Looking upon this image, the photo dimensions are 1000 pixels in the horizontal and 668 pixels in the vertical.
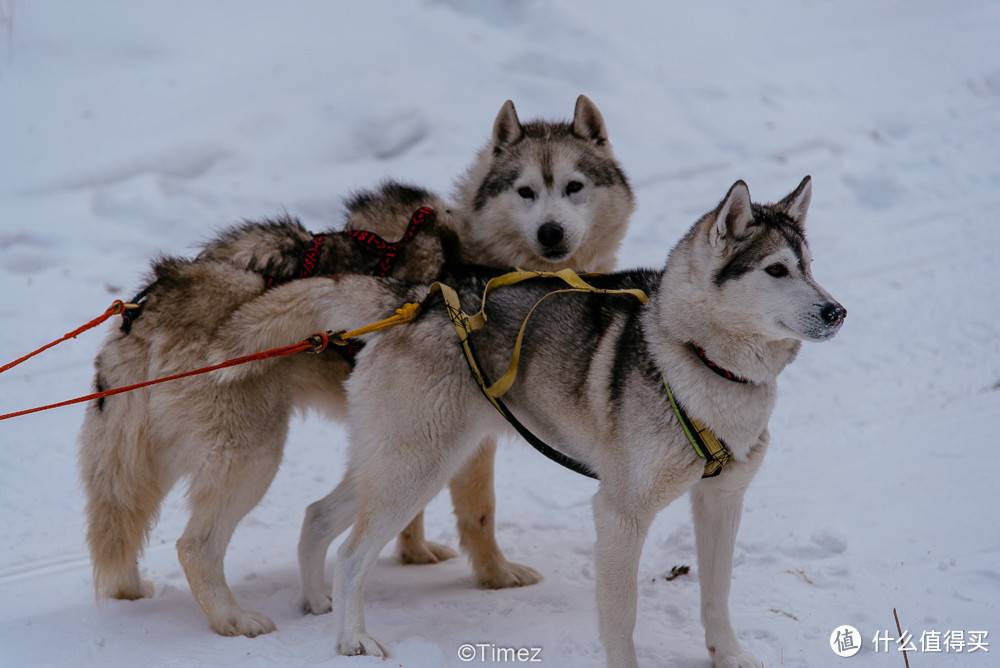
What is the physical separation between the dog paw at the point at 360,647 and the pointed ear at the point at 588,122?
110 inches

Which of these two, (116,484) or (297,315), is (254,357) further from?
(116,484)

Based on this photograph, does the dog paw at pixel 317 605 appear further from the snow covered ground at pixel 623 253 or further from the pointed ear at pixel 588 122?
the pointed ear at pixel 588 122

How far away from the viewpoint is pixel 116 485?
12.1 feet

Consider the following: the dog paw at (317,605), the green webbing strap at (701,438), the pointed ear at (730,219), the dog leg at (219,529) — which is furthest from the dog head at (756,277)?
the dog paw at (317,605)

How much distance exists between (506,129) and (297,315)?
165cm

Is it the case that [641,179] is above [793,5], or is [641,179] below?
below

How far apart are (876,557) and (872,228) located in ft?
17.3

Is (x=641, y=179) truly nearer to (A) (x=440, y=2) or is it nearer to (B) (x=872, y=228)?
(B) (x=872, y=228)

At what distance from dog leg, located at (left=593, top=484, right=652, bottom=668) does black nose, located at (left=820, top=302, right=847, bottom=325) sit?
0.95m

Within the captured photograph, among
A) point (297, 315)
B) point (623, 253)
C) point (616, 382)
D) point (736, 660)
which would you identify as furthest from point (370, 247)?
point (623, 253)

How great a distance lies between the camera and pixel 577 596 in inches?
157

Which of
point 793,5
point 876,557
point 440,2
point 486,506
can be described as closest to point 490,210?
point 486,506

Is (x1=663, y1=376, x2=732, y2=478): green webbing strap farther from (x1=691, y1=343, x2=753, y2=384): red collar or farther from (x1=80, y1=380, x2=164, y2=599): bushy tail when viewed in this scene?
(x1=80, y1=380, x2=164, y2=599): bushy tail

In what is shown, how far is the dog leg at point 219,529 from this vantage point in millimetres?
3562
